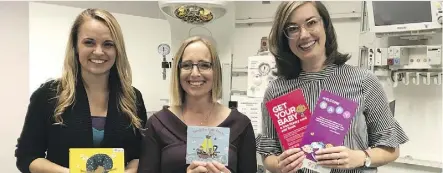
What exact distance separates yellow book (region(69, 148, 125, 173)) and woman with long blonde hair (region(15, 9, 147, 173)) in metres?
0.10

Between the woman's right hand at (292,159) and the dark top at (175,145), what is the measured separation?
0.28 meters

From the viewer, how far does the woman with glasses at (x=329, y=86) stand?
53.4 inches

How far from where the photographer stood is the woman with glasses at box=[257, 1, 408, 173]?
1.36m

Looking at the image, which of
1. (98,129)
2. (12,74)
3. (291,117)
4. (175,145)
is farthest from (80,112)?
(12,74)

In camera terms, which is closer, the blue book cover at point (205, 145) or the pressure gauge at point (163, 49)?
the blue book cover at point (205, 145)

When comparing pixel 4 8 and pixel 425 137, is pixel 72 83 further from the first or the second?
pixel 425 137

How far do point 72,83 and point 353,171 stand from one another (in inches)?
43.5

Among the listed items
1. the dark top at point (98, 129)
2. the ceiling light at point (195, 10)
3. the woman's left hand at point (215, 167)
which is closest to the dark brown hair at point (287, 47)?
the woman's left hand at point (215, 167)

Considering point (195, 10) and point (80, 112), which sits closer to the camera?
point (80, 112)

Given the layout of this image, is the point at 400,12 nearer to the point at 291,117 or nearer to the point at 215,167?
the point at 291,117

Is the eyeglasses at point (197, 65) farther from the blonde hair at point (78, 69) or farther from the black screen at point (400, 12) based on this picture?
the black screen at point (400, 12)

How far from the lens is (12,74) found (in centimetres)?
295

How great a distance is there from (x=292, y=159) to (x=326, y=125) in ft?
0.52

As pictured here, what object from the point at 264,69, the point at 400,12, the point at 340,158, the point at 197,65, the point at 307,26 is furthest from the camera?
the point at 264,69
